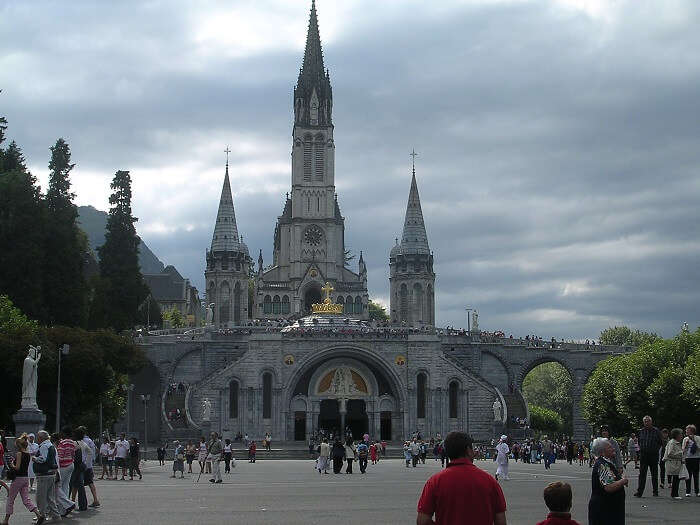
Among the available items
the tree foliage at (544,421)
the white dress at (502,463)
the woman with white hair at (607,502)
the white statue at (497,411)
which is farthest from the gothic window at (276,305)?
the woman with white hair at (607,502)

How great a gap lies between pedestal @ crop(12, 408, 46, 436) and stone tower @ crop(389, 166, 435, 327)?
71.3 meters

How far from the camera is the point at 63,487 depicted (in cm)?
2045

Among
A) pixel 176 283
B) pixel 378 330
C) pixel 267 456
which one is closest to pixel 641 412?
pixel 267 456

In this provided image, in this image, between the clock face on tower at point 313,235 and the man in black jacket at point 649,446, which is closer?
the man in black jacket at point 649,446

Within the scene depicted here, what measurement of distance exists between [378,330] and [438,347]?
434 cm

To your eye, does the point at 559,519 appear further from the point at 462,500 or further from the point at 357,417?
the point at 357,417

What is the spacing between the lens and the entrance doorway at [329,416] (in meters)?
75.9

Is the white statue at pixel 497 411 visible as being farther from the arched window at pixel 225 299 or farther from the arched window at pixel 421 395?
the arched window at pixel 225 299

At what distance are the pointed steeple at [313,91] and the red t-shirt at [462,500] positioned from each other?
103 m

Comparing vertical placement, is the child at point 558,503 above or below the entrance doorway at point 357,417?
below

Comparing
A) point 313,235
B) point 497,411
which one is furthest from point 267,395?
point 313,235

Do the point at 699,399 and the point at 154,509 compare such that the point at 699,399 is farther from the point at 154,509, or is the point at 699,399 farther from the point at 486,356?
the point at 486,356

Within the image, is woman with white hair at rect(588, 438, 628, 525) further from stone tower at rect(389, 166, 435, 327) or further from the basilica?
stone tower at rect(389, 166, 435, 327)

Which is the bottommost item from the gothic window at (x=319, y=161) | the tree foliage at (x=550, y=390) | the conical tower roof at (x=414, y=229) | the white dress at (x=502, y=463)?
the white dress at (x=502, y=463)
